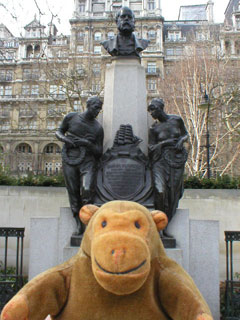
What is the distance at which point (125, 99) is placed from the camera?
6.02 metres

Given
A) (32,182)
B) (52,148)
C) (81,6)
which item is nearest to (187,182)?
(32,182)

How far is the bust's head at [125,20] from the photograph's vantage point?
589 cm

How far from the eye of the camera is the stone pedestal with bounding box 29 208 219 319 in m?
4.92

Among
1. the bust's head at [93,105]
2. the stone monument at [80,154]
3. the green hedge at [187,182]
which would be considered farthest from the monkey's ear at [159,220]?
the green hedge at [187,182]

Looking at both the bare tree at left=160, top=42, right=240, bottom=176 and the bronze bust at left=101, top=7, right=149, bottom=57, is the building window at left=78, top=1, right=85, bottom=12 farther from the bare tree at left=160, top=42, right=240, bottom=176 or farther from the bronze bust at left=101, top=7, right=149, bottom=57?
the bronze bust at left=101, top=7, right=149, bottom=57

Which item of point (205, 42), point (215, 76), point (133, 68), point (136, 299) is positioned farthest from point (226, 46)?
point (136, 299)

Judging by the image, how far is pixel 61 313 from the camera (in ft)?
8.67

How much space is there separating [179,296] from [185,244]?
8.54ft

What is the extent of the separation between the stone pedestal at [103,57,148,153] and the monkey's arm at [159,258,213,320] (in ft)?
11.4

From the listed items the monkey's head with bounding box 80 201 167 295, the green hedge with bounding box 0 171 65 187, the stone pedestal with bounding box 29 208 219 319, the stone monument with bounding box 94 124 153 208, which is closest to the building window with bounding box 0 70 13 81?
the green hedge with bounding box 0 171 65 187

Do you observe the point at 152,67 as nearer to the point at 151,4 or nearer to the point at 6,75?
the point at 151,4

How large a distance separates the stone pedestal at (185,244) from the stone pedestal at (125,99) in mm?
1681

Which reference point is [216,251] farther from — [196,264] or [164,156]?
[164,156]

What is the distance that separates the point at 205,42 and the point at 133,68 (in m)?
24.8
